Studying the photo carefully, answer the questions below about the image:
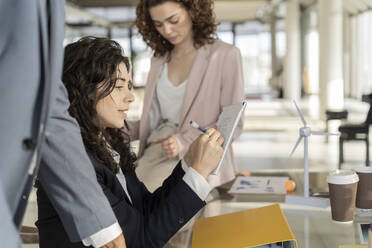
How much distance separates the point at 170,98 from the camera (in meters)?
2.67

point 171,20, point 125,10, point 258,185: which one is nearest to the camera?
point 258,185

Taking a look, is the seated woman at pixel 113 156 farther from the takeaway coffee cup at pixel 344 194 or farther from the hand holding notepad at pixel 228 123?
the takeaway coffee cup at pixel 344 194

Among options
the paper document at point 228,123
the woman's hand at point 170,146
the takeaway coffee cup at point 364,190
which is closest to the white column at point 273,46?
the woman's hand at point 170,146

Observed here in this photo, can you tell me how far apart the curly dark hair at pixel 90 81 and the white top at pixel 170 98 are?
3.35ft

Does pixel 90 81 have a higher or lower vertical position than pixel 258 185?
higher

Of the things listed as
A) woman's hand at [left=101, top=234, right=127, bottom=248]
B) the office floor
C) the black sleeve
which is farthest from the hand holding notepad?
the office floor

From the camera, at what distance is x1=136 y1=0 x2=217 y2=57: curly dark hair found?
2.58 metres

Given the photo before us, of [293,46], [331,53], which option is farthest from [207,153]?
[293,46]

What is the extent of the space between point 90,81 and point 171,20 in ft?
3.61

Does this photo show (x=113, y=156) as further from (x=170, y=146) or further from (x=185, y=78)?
(x=185, y=78)

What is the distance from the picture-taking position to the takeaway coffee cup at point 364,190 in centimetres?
177

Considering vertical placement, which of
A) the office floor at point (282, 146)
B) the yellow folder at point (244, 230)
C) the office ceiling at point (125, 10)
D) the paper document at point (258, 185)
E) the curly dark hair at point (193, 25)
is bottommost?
the office floor at point (282, 146)

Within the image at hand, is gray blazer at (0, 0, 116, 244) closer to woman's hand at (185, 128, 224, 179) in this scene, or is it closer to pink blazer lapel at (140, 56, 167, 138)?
woman's hand at (185, 128, 224, 179)

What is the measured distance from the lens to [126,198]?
5.20 feet
